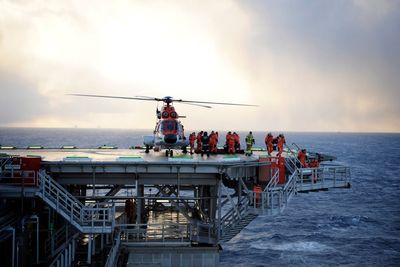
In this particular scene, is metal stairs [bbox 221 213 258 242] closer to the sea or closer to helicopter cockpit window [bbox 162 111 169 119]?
helicopter cockpit window [bbox 162 111 169 119]

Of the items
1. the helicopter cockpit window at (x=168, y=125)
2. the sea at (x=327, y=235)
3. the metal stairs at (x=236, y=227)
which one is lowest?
the sea at (x=327, y=235)

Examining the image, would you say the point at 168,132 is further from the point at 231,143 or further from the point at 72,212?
the point at 72,212

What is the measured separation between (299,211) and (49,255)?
45547mm

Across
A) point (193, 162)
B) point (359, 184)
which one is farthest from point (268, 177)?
point (359, 184)

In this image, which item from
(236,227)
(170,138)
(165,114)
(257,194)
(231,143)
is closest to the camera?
(257,194)

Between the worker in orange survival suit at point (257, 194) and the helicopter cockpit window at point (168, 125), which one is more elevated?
the helicopter cockpit window at point (168, 125)

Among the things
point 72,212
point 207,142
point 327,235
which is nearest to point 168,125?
point 207,142

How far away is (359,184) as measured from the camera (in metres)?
84.1

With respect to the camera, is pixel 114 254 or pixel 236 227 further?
pixel 236 227

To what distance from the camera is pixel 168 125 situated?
31.0 meters

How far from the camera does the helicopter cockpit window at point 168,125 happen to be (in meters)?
30.8

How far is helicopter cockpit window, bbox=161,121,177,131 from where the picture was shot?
30844 mm

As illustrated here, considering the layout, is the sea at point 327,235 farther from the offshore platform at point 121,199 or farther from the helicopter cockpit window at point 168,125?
the helicopter cockpit window at point 168,125

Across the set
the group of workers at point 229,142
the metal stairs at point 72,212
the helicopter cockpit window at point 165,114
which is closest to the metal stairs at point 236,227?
the group of workers at point 229,142
